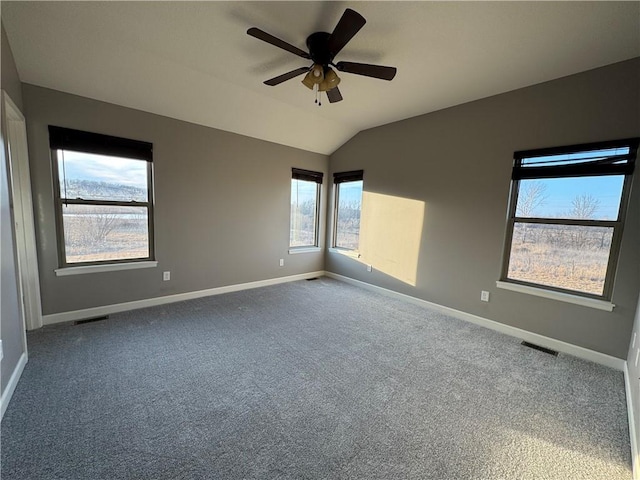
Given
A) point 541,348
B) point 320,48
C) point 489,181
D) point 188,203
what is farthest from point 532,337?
point 188,203

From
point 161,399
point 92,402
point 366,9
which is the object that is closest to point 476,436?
point 161,399

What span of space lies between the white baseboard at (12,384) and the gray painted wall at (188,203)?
0.98 m

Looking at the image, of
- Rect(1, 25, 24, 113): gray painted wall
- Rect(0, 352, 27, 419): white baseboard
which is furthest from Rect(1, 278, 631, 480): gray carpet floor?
Rect(1, 25, 24, 113): gray painted wall

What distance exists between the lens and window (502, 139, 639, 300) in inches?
94.3

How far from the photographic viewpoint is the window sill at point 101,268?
2.87 metres

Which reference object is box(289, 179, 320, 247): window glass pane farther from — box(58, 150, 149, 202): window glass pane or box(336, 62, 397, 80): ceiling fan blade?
box(336, 62, 397, 80): ceiling fan blade

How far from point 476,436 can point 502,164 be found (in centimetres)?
266

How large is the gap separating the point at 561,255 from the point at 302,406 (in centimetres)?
287

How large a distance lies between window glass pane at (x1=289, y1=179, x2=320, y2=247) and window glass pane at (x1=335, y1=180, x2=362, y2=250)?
1.48 ft

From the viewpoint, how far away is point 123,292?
10.6 ft

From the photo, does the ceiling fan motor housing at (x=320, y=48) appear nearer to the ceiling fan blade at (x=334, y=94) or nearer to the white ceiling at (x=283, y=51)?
the white ceiling at (x=283, y=51)

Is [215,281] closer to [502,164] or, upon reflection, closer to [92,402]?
[92,402]

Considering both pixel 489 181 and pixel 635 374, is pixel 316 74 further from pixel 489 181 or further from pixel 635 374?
pixel 635 374

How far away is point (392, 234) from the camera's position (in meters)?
4.10
